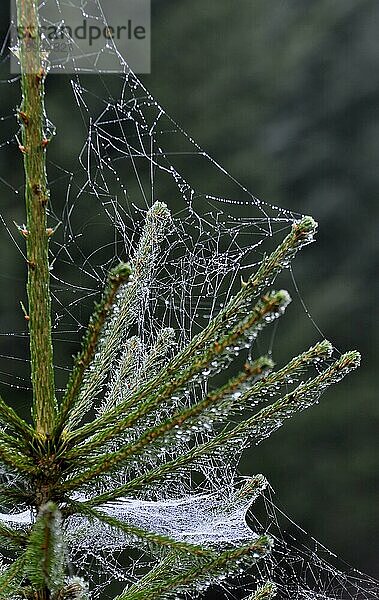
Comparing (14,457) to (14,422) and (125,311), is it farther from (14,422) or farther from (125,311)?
(125,311)

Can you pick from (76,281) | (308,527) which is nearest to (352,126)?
(76,281)

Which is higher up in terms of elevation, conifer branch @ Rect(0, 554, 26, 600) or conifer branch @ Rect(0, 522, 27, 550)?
conifer branch @ Rect(0, 522, 27, 550)

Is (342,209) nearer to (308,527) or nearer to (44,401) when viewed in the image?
(308,527)

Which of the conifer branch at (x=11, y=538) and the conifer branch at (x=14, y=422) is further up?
the conifer branch at (x=14, y=422)

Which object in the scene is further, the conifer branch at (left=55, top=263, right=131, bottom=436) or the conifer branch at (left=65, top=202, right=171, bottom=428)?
the conifer branch at (left=65, top=202, right=171, bottom=428)

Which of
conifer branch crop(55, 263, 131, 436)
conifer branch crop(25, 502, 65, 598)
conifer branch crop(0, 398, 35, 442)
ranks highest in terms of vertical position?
conifer branch crop(55, 263, 131, 436)

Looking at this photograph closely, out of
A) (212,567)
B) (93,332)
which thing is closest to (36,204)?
(93,332)
